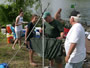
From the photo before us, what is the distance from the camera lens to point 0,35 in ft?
26.6

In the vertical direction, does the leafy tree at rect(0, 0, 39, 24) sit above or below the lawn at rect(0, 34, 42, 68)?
above

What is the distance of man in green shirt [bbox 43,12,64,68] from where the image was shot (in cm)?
373

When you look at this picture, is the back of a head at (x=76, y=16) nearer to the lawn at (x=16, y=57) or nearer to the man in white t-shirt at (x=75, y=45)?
the man in white t-shirt at (x=75, y=45)

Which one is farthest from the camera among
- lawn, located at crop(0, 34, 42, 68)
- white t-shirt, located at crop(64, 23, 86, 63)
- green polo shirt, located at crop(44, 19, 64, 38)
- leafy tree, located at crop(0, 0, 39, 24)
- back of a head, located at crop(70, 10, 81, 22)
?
leafy tree, located at crop(0, 0, 39, 24)

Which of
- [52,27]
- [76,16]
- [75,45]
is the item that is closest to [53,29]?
[52,27]

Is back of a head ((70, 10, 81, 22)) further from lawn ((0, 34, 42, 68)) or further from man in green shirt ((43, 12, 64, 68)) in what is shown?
lawn ((0, 34, 42, 68))

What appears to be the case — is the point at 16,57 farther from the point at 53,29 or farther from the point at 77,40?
the point at 77,40

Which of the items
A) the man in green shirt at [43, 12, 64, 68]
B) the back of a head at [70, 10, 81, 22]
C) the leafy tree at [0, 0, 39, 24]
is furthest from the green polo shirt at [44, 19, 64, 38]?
the leafy tree at [0, 0, 39, 24]

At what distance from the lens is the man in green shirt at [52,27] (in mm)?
3732

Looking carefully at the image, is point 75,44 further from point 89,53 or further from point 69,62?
point 89,53

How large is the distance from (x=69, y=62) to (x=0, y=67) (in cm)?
179

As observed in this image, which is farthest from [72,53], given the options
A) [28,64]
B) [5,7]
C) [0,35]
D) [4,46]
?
[5,7]

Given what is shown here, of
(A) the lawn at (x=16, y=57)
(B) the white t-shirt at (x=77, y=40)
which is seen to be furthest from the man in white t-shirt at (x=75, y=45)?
(A) the lawn at (x=16, y=57)

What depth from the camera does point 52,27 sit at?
376cm
